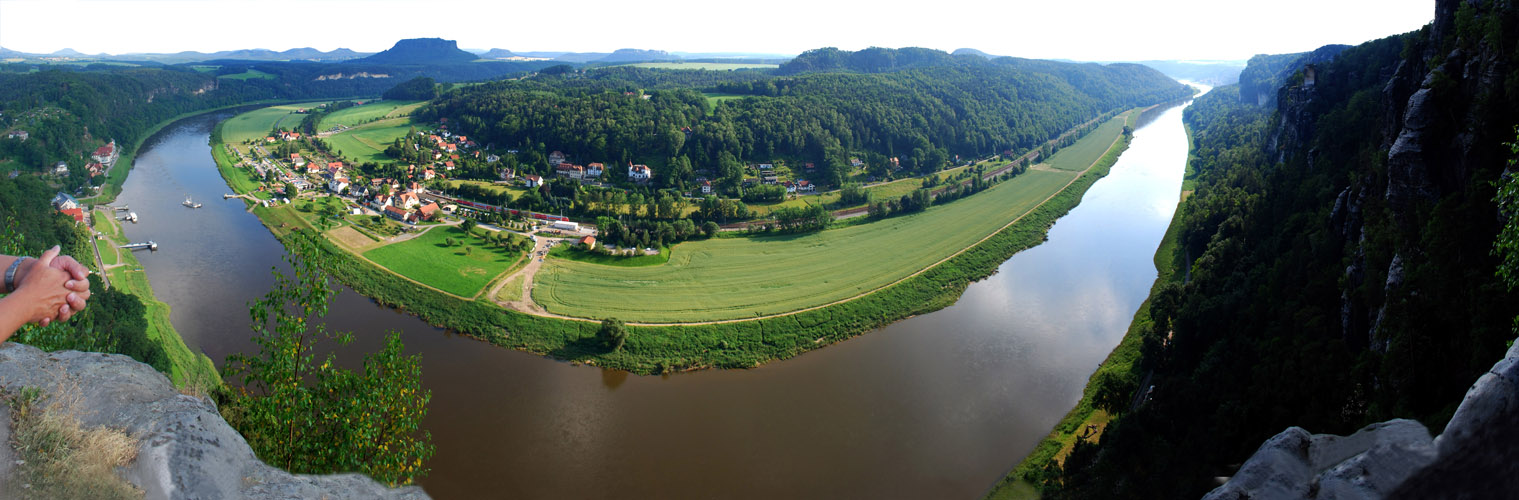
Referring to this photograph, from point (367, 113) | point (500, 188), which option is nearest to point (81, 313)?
point (500, 188)

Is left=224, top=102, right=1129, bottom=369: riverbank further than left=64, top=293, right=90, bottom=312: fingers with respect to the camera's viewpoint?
Yes

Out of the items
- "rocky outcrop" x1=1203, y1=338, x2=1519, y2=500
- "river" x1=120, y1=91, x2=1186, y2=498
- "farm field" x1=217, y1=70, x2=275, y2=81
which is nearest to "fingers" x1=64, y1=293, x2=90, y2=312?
"rocky outcrop" x1=1203, y1=338, x2=1519, y2=500

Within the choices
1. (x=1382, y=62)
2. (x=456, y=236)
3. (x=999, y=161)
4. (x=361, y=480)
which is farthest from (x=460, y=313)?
(x=999, y=161)

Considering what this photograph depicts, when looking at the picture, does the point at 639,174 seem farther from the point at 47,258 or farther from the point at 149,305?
the point at 47,258

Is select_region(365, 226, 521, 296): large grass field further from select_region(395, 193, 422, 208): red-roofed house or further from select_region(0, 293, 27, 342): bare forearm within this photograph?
select_region(0, 293, 27, 342): bare forearm

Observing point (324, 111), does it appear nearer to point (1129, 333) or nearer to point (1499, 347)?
point (1129, 333)
